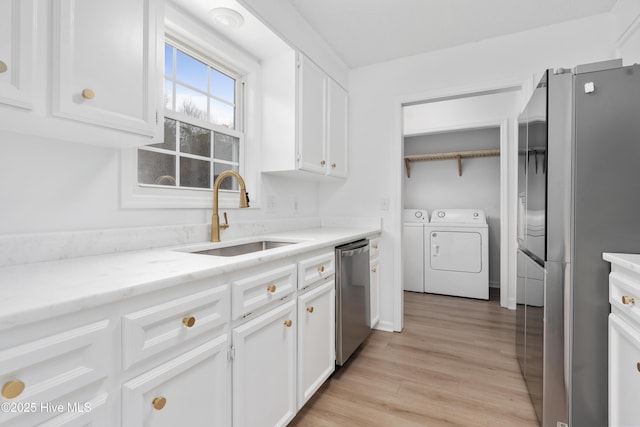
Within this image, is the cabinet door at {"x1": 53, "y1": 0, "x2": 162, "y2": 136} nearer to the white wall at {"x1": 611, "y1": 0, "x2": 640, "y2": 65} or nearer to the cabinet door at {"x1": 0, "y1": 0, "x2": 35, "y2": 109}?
the cabinet door at {"x1": 0, "y1": 0, "x2": 35, "y2": 109}

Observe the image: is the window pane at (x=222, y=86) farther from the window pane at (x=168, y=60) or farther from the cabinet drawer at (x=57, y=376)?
the cabinet drawer at (x=57, y=376)

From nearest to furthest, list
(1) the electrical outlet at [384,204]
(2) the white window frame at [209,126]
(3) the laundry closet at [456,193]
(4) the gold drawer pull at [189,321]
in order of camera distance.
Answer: (4) the gold drawer pull at [189,321] < (2) the white window frame at [209,126] < (1) the electrical outlet at [384,204] < (3) the laundry closet at [456,193]

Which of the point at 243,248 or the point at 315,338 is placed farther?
the point at 243,248

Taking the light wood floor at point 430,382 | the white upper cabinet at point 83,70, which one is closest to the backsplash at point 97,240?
the white upper cabinet at point 83,70

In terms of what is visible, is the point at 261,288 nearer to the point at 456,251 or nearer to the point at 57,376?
the point at 57,376

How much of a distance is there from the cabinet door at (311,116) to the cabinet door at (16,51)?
149cm

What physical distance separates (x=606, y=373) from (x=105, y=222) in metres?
2.26

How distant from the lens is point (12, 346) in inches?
22.1

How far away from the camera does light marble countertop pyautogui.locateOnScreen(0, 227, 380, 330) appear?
0.61 metres

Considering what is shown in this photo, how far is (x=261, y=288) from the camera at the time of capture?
4.07ft

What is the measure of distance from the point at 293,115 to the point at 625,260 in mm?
1887

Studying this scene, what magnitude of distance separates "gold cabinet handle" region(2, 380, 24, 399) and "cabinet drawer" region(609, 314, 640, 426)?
1.72 metres

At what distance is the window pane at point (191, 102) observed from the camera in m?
1.78

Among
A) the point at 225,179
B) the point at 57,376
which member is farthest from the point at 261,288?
the point at 225,179
